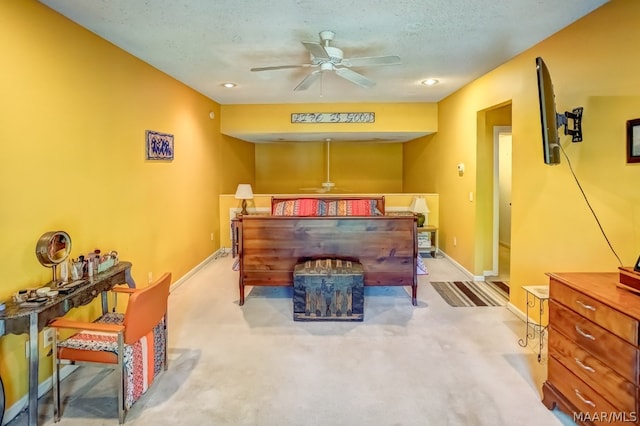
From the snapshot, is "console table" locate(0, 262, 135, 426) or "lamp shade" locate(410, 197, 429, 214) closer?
"console table" locate(0, 262, 135, 426)

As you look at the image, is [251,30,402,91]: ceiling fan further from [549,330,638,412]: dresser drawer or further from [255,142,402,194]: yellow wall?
[255,142,402,194]: yellow wall

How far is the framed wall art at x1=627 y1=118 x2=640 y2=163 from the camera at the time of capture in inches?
88.7

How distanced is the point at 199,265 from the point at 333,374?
11.0ft

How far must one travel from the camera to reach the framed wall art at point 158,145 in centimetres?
378

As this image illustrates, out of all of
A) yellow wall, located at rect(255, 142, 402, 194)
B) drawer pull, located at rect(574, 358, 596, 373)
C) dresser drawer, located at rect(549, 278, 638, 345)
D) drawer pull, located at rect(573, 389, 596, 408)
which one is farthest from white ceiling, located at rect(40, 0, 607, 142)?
yellow wall, located at rect(255, 142, 402, 194)

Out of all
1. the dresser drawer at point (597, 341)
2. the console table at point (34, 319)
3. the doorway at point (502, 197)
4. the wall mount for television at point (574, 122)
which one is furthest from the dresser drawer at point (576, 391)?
the console table at point (34, 319)

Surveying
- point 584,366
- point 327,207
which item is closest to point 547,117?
point 584,366

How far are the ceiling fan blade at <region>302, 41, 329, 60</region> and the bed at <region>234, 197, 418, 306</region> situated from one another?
64.7 inches

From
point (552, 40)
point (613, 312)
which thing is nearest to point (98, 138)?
point (613, 312)

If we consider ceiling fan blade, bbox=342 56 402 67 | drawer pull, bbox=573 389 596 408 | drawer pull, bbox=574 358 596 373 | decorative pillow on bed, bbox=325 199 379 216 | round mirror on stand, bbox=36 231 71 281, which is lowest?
drawer pull, bbox=573 389 596 408

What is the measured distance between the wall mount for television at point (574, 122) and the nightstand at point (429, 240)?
3372mm

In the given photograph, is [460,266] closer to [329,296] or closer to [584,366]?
[329,296]

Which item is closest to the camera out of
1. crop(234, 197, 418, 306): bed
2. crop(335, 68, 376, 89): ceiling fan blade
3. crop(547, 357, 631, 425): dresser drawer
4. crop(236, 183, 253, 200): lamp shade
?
crop(547, 357, 631, 425): dresser drawer

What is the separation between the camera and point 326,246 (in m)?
3.95
